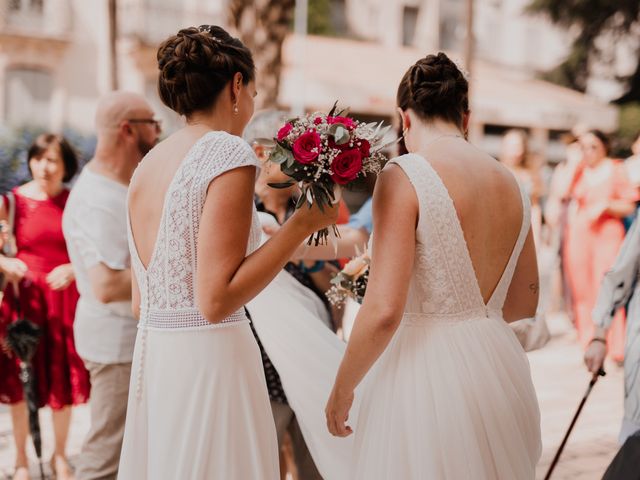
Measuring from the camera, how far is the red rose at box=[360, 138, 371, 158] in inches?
89.4

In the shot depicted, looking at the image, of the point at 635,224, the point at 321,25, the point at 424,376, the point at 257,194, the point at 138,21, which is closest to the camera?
the point at 424,376

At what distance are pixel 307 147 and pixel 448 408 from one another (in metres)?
0.85

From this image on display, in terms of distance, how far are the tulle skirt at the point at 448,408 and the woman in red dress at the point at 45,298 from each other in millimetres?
2810

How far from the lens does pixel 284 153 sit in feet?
7.39

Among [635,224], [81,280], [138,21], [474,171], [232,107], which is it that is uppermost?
[138,21]

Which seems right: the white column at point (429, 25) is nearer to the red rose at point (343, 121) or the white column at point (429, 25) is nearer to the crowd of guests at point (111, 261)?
the crowd of guests at point (111, 261)

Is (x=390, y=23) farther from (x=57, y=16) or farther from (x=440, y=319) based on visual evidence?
(x=440, y=319)

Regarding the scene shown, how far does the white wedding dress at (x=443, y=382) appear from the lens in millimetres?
2355

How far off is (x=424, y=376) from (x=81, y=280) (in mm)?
1760

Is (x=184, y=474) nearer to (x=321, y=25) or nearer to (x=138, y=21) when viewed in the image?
(x=138, y=21)

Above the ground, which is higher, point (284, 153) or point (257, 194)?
point (284, 153)

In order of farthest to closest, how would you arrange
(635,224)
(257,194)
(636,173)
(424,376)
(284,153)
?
(636,173)
(257,194)
(635,224)
(424,376)
(284,153)

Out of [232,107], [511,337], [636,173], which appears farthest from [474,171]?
[636,173]

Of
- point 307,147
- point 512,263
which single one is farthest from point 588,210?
point 307,147
